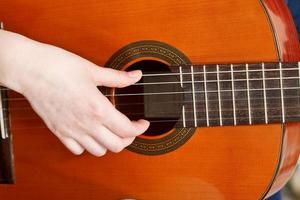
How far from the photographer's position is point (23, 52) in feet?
3.06

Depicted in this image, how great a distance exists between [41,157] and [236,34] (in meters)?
0.57

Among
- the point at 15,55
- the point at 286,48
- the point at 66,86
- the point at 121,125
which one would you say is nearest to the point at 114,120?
the point at 121,125

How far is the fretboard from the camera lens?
974 millimetres

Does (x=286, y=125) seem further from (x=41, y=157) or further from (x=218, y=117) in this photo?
(x=41, y=157)

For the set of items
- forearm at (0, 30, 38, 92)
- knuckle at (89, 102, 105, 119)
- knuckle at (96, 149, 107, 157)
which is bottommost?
knuckle at (96, 149, 107, 157)

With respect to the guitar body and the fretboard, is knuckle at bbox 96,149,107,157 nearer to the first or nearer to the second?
the guitar body

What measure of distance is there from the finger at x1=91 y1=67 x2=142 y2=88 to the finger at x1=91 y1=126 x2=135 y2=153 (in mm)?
100

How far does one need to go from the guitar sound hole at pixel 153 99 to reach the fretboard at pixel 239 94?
0.03 meters

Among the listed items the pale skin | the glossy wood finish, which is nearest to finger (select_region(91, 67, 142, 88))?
the pale skin

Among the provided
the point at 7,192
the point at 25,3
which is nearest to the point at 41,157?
the point at 7,192

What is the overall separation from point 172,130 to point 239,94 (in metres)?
0.18

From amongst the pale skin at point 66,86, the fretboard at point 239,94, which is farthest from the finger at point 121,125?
the fretboard at point 239,94

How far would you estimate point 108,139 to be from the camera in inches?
37.5

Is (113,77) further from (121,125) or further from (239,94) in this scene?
(239,94)
